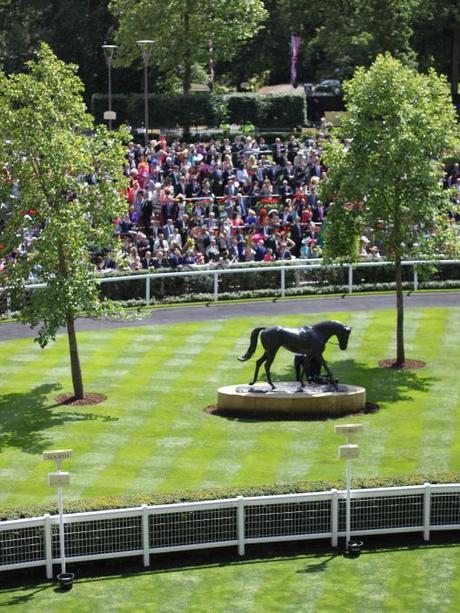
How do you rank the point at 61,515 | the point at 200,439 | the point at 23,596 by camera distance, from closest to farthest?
the point at 23,596 → the point at 61,515 → the point at 200,439

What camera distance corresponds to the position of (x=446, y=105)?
36.3m

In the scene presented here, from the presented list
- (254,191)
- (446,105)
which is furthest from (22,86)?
(254,191)

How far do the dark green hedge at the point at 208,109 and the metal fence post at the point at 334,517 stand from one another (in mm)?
43014

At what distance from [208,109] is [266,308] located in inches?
1002

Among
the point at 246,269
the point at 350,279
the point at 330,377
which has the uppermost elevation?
the point at 246,269

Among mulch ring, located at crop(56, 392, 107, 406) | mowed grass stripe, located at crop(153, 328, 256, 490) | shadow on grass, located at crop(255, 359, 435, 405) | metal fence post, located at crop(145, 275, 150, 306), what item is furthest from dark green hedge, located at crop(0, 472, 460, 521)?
metal fence post, located at crop(145, 275, 150, 306)

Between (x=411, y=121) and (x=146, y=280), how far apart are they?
1089 centimetres

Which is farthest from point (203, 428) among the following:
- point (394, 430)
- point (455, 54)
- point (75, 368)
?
point (455, 54)

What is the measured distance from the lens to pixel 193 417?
105ft

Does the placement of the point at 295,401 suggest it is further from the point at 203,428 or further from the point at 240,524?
the point at 240,524

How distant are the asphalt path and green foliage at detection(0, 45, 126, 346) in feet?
24.6

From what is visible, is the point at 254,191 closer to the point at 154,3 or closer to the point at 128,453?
the point at 154,3

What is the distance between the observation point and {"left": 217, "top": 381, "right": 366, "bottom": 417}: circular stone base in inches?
1266

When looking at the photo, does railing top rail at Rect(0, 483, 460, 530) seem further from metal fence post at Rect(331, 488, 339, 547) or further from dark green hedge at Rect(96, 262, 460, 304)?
dark green hedge at Rect(96, 262, 460, 304)
